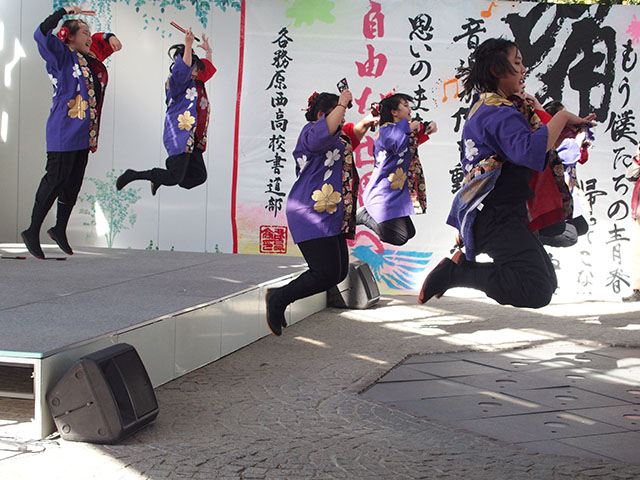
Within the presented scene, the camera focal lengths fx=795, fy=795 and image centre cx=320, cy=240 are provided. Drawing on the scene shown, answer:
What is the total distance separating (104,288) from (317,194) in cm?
146

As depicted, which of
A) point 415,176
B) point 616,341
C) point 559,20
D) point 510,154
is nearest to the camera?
point 510,154

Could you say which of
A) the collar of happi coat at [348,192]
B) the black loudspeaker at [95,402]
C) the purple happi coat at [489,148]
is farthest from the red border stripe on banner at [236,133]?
the black loudspeaker at [95,402]

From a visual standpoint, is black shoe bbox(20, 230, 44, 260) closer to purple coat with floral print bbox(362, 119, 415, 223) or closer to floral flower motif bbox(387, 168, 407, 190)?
purple coat with floral print bbox(362, 119, 415, 223)

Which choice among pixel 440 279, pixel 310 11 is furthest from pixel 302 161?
pixel 310 11

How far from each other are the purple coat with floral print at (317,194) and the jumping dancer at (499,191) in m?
0.78

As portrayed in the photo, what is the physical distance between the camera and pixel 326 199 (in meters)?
4.16

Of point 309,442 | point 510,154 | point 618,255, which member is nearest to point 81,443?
point 309,442

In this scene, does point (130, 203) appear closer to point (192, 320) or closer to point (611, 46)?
point (192, 320)

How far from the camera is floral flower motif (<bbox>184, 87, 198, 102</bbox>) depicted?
5.49m

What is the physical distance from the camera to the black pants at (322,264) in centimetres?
420

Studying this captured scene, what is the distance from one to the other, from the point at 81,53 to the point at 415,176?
2.48 metres

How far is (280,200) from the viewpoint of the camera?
7461 mm

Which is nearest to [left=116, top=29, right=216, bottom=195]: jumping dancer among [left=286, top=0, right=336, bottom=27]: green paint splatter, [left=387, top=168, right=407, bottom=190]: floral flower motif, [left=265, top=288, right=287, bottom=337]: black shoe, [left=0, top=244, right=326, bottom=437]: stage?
[left=0, top=244, right=326, bottom=437]: stage

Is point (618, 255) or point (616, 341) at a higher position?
point (618, 255)
